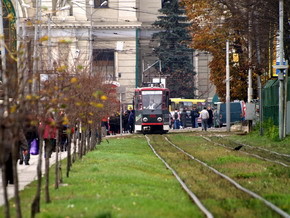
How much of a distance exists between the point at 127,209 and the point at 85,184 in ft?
18.7

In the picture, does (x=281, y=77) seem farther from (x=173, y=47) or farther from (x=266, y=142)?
(x=173, y=47)

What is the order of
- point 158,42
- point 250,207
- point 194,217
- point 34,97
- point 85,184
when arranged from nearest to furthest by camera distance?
1. point 34,97
2. point 194,217
3. point 250,207
4. point 85,184
5. point 158,42

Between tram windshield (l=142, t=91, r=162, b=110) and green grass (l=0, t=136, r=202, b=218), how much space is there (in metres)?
40.3

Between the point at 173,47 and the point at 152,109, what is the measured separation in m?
37.3

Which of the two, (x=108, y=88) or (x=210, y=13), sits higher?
(x=210, y=13)

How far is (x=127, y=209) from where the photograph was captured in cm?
1706

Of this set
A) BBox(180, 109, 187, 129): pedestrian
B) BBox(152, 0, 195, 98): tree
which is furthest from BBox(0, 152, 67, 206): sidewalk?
BBox(152, 0, 195, 98): tree

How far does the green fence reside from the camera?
5312cm

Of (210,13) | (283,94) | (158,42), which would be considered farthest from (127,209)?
(158,42)

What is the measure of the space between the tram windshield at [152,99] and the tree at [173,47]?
33.8 m

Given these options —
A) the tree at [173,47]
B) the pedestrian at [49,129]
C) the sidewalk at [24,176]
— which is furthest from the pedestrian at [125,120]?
the pedestrian at [49,129]

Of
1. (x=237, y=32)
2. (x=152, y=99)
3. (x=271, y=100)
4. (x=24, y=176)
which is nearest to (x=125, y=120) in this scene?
(x=152, y=99)

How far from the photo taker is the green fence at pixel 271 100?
174ft

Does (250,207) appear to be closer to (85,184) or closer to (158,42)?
(85,184)
